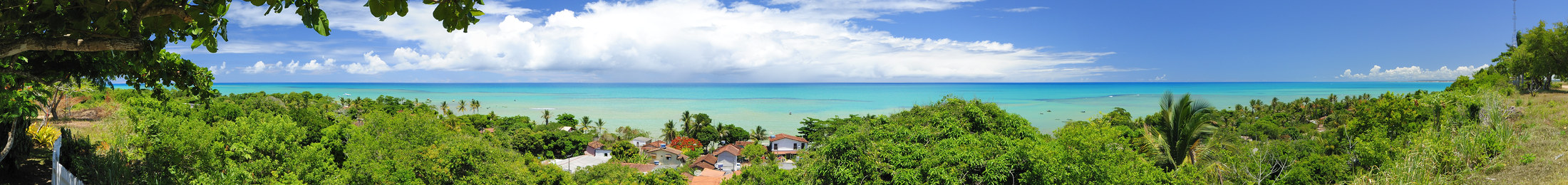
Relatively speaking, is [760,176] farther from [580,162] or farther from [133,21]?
[133,21]

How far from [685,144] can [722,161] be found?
571cm

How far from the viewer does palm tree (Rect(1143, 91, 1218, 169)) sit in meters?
11.3

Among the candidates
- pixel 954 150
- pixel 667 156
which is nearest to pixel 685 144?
pixel 667 156

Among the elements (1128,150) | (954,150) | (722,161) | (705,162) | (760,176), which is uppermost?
(954,150)

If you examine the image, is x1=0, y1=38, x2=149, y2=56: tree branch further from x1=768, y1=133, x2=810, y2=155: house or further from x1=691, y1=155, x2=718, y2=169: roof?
x1=768, y1=133, x2=810, y2=155: house

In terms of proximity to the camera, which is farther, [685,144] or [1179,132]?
[685,144]

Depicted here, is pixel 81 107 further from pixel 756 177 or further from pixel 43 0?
pixel 43 0

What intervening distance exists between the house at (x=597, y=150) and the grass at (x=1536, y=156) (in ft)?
105

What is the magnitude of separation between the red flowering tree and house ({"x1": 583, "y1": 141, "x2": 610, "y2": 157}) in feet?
13.3

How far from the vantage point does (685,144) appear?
1483 inches

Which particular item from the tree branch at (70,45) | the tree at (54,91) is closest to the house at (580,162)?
the tree at (54,91)

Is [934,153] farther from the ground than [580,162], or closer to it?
farther from the ground

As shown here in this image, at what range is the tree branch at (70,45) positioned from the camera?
2258 millimetres

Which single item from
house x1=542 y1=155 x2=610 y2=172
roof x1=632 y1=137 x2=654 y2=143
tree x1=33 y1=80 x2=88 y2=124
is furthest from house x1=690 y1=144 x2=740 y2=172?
tree x1=33 y1=80 x2=88 y2=124
